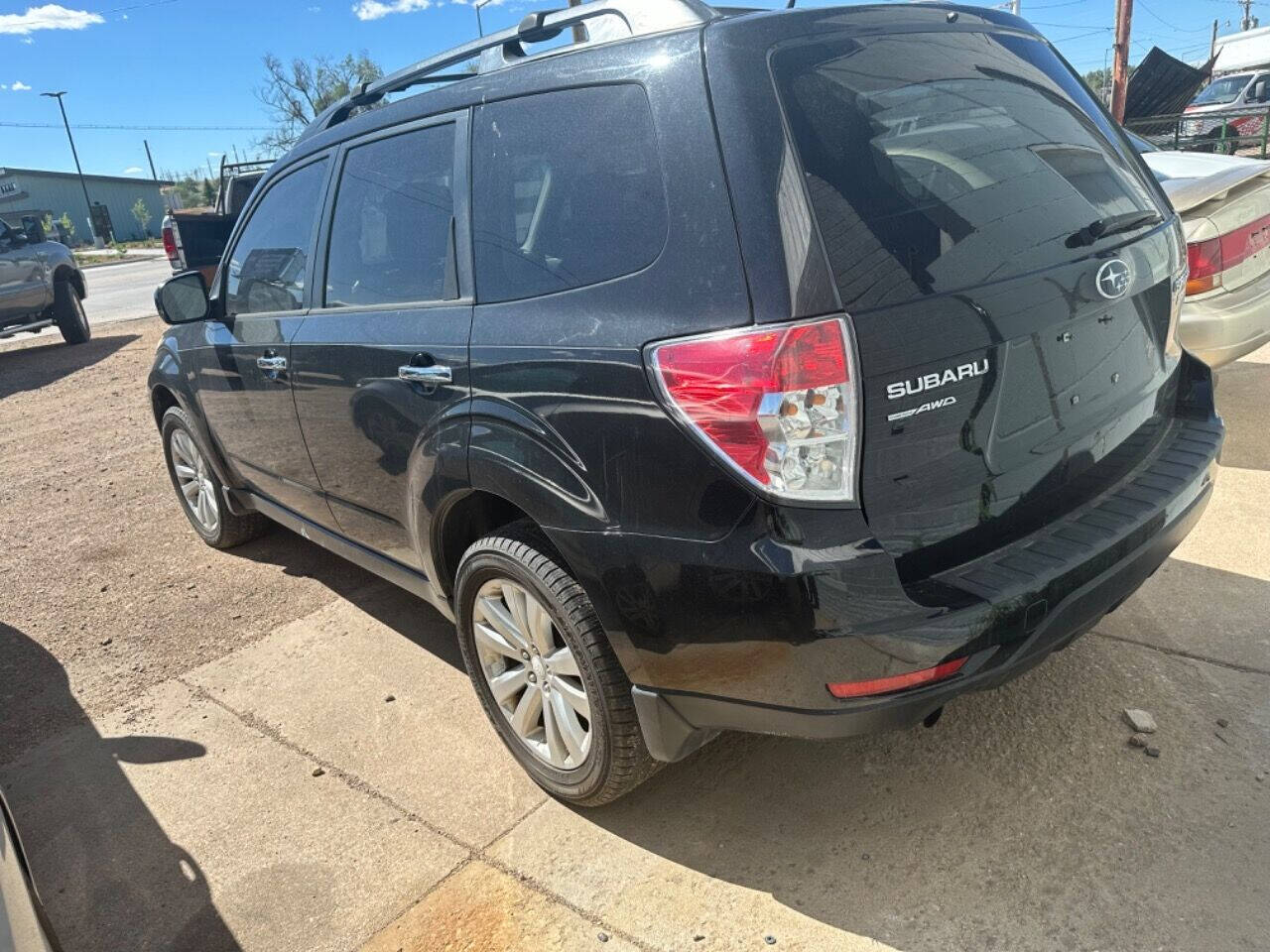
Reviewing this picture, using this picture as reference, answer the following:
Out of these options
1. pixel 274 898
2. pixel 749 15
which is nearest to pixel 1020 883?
pixel 274 898

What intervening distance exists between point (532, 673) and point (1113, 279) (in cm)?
177

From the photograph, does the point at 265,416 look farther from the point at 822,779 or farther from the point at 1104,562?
the point at 1104,562

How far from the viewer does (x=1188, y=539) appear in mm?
3740

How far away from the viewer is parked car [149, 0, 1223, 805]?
1.90 m

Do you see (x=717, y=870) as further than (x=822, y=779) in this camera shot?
No

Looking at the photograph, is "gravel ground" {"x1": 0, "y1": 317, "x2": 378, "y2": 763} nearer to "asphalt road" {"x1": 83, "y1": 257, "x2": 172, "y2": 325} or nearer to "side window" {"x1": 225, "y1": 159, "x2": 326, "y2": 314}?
"side window" {"x1": 225, "y1": 159, "x2": 326, "y2": 314}

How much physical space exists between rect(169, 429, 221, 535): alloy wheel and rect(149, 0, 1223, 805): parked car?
7.48 feet

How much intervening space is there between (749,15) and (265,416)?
8.17ft

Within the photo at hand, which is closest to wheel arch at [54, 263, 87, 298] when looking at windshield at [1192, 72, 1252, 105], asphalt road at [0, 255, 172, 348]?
asphalt road at [0, 255, 172, 348]

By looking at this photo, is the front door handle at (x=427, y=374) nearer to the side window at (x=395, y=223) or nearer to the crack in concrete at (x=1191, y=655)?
the side window at (x=395, y=223)

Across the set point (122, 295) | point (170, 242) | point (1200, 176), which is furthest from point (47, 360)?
point (1200, 176)

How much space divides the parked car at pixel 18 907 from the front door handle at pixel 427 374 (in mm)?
1375

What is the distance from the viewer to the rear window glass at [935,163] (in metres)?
1.93

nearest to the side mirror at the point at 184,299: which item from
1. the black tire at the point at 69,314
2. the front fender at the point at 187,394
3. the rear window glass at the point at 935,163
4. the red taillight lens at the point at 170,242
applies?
the front fender at the point at 187,394
